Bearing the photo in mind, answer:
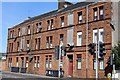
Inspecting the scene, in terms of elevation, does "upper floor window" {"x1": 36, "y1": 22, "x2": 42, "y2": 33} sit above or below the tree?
above

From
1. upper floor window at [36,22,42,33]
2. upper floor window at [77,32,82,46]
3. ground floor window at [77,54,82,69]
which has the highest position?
upper floor window at [36,22,42,33]

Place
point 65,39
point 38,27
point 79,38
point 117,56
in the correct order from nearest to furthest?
point 117,56, point 79,38, point 65,39, point 38,27

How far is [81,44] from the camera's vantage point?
123 ft

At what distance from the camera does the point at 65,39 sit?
4025 centimetres

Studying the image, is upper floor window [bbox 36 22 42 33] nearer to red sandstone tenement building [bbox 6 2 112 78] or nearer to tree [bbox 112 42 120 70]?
red sandstone tenement building [bbox 6 2 112 78]

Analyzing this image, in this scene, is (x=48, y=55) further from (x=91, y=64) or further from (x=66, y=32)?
(x=91, y=64)

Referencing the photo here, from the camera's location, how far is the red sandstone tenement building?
114 feet

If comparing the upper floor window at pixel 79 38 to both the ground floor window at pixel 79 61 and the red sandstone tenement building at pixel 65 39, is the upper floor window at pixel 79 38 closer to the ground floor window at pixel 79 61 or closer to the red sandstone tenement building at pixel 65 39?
the red sandstone tenement building at pixel 65 39

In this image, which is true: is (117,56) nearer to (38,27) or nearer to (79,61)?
(79,61)

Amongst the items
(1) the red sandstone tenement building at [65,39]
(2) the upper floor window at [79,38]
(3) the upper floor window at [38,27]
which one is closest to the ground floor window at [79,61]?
(1) the red sandstone tenement building at [65,39]

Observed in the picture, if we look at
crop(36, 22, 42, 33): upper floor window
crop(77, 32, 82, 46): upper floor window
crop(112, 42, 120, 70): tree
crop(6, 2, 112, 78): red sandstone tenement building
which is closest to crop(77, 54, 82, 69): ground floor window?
crop(6, 2, 112, 78): red sandstone tenement building

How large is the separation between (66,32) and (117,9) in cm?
911

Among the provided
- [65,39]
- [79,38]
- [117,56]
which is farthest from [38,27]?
[117,56]

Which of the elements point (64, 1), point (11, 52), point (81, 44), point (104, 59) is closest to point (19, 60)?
point (11, 52)
